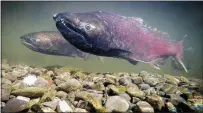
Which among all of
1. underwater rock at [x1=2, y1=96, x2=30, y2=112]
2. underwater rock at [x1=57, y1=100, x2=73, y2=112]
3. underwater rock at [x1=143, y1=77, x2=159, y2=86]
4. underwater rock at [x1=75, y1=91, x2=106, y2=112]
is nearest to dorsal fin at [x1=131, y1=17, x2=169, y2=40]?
underwater rock at [x1=143, y1=77, x2=159, y2=86]

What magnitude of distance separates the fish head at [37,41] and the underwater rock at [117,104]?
194 centimetres

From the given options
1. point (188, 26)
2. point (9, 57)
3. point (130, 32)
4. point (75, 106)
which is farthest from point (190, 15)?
point (9, 57)

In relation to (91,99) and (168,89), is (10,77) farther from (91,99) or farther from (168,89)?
(168,89)

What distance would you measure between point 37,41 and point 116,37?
5.50 feet

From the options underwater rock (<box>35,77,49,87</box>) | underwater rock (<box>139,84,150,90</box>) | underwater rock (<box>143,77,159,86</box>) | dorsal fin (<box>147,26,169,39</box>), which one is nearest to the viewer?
underwater rock (<box>35,77,49,87</box>)

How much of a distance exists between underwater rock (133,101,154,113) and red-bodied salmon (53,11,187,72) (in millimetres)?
703

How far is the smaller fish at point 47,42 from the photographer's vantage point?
3725 millimetres

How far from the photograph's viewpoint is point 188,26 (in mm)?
4500

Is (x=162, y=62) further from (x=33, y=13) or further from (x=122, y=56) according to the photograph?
(x=33, y=13)

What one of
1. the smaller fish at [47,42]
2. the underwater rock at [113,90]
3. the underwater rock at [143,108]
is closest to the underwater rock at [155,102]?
the underwater rock at [143,108]

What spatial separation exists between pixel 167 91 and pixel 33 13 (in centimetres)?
365

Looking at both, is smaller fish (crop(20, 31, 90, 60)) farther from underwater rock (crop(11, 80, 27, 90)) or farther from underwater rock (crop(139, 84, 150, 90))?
underwater rock (crop(139, 84, 150, 90))

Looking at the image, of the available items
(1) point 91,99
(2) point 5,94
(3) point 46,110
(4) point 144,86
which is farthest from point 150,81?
(2) point 5,94

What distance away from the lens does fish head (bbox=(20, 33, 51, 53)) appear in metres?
3.72
